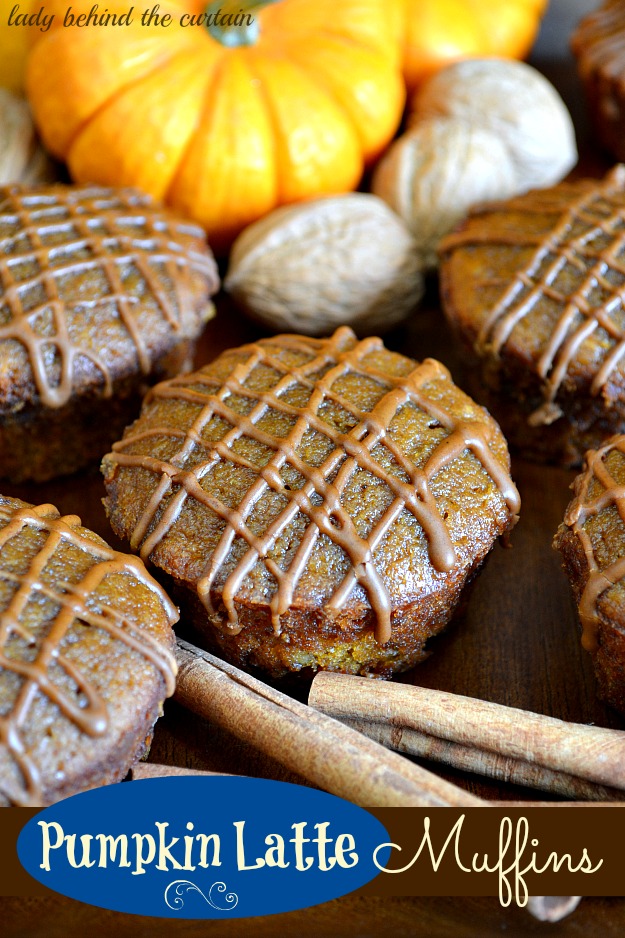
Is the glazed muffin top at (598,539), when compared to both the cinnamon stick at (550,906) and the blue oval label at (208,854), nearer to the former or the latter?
the cinnamon stick at (550,906)

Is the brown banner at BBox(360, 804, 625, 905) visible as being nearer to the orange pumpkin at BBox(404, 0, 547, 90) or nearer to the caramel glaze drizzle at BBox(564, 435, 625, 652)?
the caramel glaze drizzle at BBox(564, 435, 625, 652)

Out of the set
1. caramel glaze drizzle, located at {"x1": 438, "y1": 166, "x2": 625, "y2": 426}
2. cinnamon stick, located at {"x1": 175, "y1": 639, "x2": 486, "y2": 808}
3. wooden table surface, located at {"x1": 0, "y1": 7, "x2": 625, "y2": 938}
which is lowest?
wooden table surface, located at {"x1": 0, "y1": 7, "x2": 625, "y2": 938}

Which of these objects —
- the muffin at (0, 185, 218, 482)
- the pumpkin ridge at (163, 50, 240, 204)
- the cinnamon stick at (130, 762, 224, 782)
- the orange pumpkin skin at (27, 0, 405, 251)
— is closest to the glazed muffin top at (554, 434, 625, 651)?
the cinnamon stick at (130, 762, 224, 782)

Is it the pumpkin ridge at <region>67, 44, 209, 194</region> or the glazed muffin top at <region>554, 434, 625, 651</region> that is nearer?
the glazed muffin top at <region>554, 434, 625, 651</region>

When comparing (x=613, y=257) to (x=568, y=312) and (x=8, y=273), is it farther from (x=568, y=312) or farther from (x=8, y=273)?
(x=8, y=273)

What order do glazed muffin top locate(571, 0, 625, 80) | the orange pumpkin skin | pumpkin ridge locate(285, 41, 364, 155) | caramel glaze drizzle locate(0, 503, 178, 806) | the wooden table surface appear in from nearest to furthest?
caramel glaze drizzle locate(0, 503, 178, 806) → the wooden table surface → the orange pumpkin skin → pumpkin ridge locate(285, 41, 364, 155) → glazed muffin top locate(571, 0, 625, 80)

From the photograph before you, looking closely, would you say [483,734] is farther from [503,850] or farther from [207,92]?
[207,92]

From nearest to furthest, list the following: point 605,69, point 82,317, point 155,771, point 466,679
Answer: point 155,771 < point 466,679 < point 82,317 < point 605,69

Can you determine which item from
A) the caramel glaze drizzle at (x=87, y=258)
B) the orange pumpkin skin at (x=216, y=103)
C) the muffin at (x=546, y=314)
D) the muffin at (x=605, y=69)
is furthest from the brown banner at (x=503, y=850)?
the muffin at (x=605, y=69)

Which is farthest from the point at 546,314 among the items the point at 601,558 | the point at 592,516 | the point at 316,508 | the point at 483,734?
the point at 483,734
